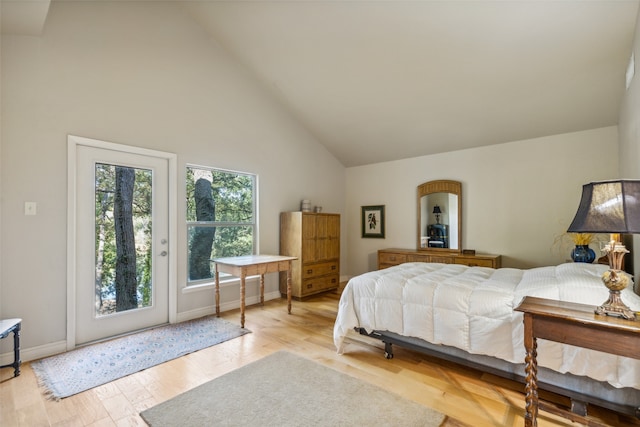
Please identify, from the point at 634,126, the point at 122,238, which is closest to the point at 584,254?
the point at 634,126

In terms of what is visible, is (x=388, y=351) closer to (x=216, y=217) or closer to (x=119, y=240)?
(x=216, y=217)

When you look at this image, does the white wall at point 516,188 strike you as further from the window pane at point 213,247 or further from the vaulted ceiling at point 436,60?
the window pane at point 213,247

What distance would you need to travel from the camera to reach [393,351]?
2721 mm

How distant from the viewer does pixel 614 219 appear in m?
1.40

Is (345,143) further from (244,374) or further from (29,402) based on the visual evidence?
(29,402)

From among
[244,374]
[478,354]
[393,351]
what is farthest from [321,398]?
[478,354]

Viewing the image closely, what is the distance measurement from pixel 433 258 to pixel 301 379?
3.16m

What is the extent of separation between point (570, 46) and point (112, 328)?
5207mm

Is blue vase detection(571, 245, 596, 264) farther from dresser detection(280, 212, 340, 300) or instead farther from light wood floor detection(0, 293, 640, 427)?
dresser detection(280, 212, 340, 300)

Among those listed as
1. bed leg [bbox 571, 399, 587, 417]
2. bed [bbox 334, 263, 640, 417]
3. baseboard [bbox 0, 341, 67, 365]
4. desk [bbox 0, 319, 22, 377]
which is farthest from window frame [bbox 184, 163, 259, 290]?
bed leg [bbox 571, 399, 587, 417]

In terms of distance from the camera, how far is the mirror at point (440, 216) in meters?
4.77

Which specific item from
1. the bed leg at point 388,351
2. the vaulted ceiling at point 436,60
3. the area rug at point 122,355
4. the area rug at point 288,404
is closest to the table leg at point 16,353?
the area rug at point 122,355

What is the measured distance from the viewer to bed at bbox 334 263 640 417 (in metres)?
1.72

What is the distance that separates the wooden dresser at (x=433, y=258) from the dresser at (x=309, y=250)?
0.86 m
